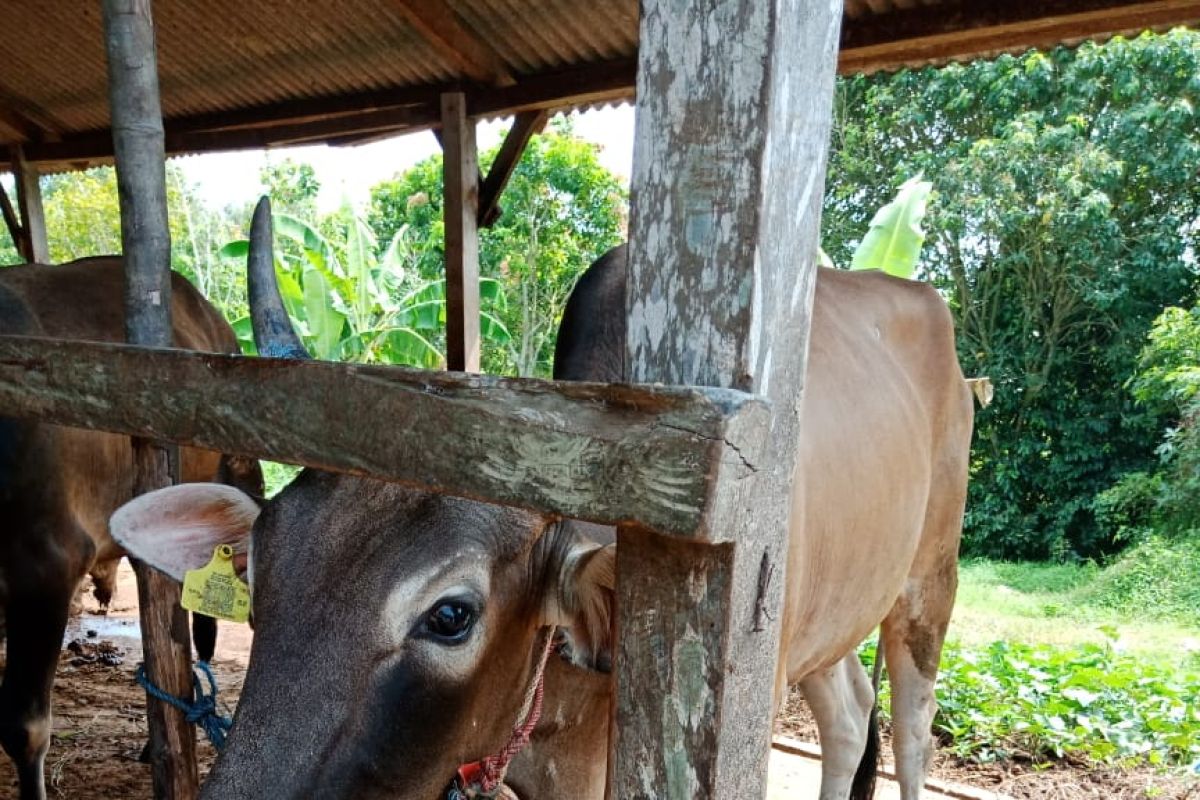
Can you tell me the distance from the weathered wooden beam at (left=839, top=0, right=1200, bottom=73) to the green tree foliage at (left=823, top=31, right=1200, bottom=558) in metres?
9.57

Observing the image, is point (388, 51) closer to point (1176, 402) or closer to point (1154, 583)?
point (1154, 583)

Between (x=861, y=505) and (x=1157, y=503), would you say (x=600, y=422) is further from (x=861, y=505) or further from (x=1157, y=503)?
(x=1157, y=503)

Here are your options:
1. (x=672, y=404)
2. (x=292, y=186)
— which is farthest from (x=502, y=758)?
(x=292, y=186)

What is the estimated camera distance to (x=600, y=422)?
4.09ft

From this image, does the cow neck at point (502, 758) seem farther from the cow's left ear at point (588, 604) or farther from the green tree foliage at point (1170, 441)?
the green tree foliage at point (1170, 441)

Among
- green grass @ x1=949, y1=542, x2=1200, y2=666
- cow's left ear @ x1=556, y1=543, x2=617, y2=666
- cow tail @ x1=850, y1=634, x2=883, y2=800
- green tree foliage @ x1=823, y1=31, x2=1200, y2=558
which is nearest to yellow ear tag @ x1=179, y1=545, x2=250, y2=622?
cow's left ear @ x1=556, y1=543, x2=617, y2=666

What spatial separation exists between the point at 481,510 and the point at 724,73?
3.07 ft

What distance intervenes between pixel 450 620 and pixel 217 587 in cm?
69

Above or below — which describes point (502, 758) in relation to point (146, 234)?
below

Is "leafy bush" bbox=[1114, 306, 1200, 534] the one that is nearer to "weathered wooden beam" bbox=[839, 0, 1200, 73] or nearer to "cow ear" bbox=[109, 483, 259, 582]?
"weathered wooden beam" bbox=[839, 0, 1200, 73]

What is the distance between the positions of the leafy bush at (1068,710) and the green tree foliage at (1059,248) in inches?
322

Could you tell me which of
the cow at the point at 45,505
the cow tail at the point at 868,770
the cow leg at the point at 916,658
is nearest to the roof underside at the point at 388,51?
the cow at the point at 45,505

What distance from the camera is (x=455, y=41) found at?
5305mm

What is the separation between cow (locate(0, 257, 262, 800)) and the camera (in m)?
3.59
